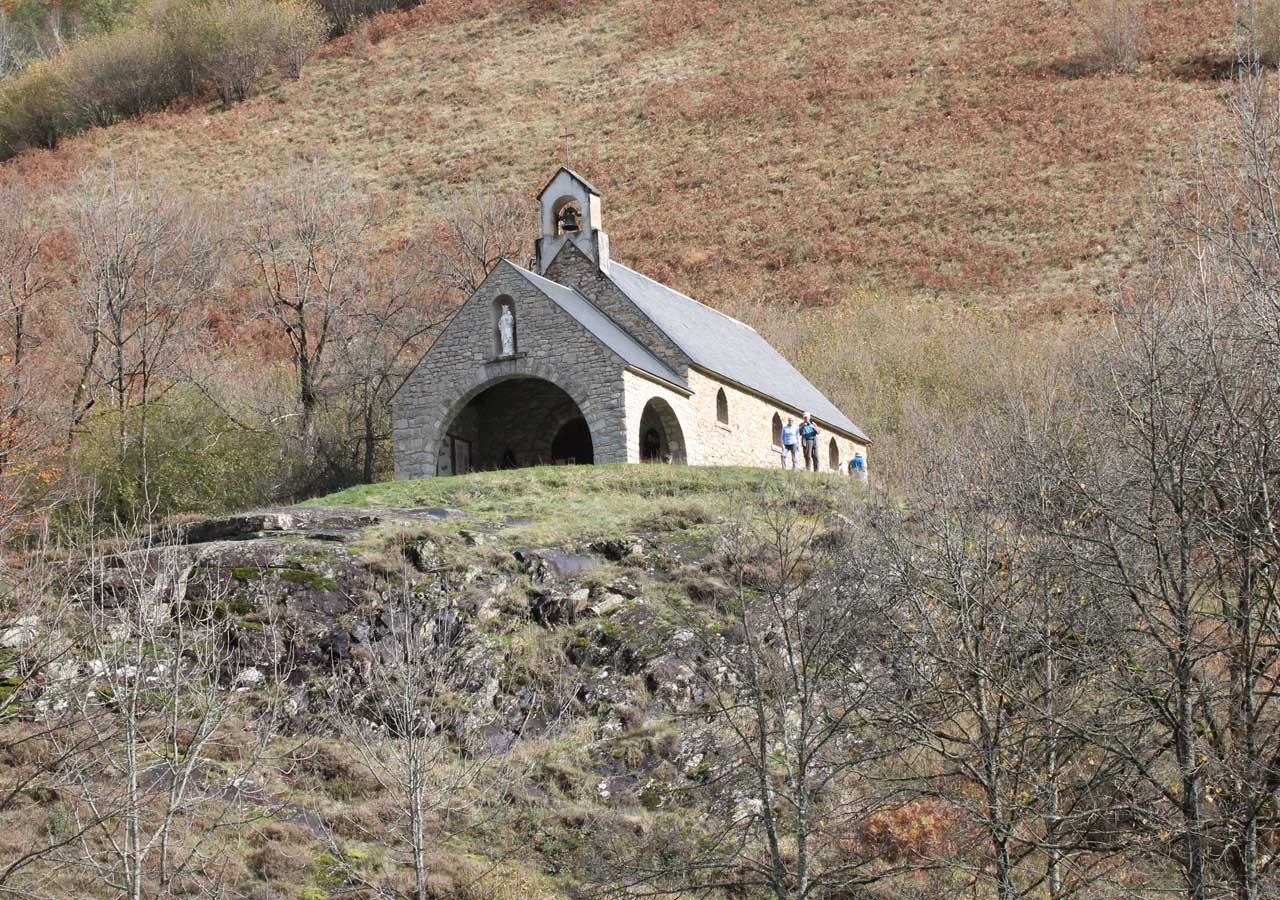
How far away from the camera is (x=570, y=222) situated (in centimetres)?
3616

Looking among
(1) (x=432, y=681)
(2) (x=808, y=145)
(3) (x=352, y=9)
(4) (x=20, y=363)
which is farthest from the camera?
(3) (x=352, y=9)

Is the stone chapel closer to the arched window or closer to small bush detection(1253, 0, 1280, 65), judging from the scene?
the arched window

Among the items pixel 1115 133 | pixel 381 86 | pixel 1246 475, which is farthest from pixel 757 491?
pixel 381 86

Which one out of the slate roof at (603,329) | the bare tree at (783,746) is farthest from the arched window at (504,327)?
the bare tree at (783,746)

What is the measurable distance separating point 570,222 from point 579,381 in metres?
7.59

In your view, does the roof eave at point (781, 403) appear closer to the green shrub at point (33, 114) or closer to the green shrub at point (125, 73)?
the green shrub at point (125, 73)

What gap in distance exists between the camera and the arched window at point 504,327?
30688 mm

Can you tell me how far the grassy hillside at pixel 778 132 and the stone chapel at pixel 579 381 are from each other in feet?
48.8

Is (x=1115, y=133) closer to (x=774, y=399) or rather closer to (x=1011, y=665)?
(x=774, y=399)

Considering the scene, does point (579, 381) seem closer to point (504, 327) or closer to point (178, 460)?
point (504, 327)

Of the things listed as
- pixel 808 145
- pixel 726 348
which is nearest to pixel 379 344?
pixel 726 348

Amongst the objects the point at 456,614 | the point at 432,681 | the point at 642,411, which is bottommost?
the point at 432,681

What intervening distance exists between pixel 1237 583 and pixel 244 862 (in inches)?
427

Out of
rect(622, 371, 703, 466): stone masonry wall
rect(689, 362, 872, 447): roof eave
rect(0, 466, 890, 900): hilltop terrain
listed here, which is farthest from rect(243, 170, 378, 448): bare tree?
rect(0, 466, 890, 900): hilltop terrain
